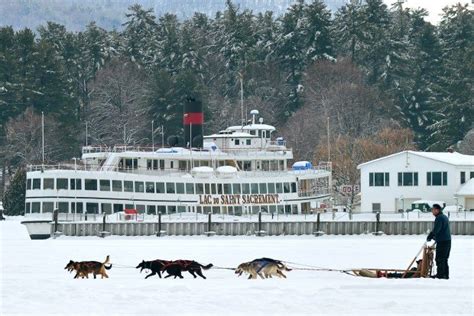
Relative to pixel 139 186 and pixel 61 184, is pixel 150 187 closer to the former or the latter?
pixel 139 186

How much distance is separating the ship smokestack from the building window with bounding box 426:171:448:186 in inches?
568

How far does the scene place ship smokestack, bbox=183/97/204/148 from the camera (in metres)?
87.8

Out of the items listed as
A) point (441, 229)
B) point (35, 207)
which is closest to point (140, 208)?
point (35, 207)

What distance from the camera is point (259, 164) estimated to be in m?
87.8

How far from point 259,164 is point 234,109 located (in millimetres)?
43721

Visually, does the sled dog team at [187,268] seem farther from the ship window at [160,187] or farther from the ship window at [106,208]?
the ship window at [160,187]

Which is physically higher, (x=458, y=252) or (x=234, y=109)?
(x=234, y=109)

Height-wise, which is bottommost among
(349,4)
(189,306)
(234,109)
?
(189,306)

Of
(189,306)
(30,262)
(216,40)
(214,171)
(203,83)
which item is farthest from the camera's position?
(216,40)

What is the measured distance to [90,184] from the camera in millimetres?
80000

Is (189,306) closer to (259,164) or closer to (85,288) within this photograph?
(85,288)

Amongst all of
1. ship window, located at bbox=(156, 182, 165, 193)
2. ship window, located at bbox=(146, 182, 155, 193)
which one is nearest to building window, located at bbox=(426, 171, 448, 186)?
ship window, located at bbox=(156, 182, 165, 193)

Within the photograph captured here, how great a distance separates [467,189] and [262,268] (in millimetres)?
46538

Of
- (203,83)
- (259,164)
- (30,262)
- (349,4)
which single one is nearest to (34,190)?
(259,164)
